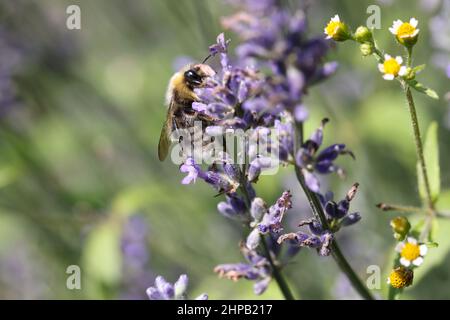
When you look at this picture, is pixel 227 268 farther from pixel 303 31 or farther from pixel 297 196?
pixel 297 196

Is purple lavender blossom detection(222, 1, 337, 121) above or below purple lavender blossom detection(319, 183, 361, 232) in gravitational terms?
above

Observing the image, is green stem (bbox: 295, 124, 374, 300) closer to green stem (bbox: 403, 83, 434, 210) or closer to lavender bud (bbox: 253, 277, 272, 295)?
lavender bud (bbox: 253, 277, 272, 295)

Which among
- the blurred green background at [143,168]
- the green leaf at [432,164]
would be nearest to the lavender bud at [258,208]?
the green leaf at [432,164]

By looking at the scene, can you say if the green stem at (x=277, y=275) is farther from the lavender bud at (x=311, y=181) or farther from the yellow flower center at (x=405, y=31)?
the yellow flower center at (x=405, y=31)

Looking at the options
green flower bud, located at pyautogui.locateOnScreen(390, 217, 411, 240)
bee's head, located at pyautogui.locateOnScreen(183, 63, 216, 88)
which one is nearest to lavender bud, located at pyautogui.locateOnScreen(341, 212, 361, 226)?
green flower bud, located at pyautogui.locateOnScreen(390, 217, 411, 240)

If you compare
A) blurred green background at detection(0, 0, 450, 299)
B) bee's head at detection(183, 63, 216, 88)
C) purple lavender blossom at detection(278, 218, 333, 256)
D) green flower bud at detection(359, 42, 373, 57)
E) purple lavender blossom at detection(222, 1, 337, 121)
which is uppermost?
blurred green background at detection(0, 0, 450, 299)

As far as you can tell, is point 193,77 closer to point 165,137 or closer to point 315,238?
point 165,137
